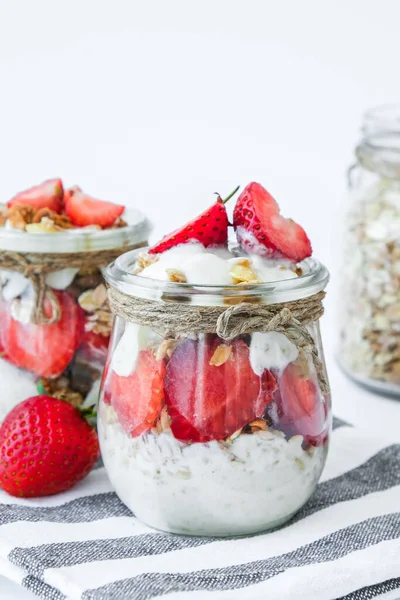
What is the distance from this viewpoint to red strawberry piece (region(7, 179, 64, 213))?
1373mm

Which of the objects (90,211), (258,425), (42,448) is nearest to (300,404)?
(258,425)

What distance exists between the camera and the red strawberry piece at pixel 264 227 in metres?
1.11

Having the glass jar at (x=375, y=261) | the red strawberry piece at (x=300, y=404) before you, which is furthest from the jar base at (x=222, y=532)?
the glass jar at (x=375, y=261)

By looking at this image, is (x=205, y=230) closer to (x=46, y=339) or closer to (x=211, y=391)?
(x=211, y=391)

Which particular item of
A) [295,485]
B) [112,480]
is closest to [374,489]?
[295,485]

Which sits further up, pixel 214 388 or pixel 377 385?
pixel 214 388

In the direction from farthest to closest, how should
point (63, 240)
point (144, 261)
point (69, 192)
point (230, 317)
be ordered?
point (69, 192)
point (63, 240)
point (144, 261)
point (230, 317)

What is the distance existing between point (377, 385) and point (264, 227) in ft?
2.42

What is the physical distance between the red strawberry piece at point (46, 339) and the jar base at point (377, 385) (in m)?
0.67

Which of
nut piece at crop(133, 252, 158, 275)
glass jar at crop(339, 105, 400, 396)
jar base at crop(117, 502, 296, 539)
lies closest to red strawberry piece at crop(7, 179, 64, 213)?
nut piece at crop(133, 252, 158, 275)

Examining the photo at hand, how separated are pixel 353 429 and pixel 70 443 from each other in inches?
20.1

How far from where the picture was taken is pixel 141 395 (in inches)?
42.8

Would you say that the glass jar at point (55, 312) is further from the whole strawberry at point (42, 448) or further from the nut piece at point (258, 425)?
the nut piece at point (258, 425)

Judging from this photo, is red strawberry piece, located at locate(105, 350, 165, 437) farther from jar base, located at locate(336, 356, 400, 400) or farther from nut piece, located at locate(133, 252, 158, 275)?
jar base, located at locate(336, 356, 400, 400)
